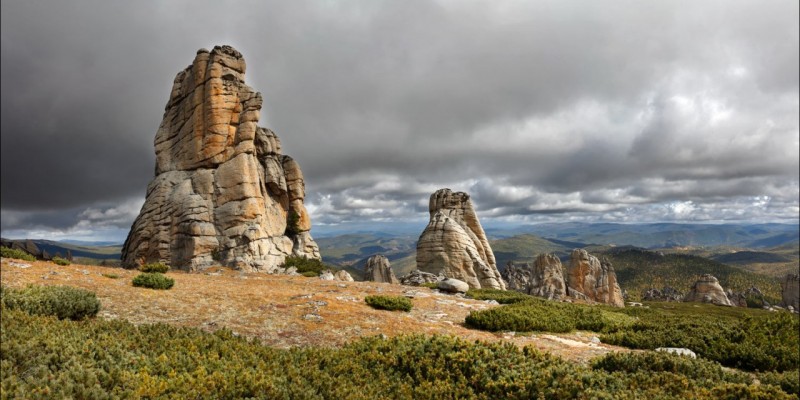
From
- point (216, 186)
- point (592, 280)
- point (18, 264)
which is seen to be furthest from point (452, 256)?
point (592, 280)

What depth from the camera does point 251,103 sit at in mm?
50406

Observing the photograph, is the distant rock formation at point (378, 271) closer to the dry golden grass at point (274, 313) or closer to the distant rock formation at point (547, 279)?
the dry golden grass at point (274, 313)

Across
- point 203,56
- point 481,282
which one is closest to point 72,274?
point 203,56

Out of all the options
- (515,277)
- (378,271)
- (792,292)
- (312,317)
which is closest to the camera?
(312,317)

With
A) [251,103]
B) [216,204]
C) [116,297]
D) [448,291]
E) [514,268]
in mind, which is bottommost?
[514,268]

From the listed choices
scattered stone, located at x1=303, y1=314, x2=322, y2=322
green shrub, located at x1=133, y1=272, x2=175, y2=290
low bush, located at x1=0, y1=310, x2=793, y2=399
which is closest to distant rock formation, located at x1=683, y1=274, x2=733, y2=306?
low bush, located at x1=0, y1=310, x2=793, y2=399

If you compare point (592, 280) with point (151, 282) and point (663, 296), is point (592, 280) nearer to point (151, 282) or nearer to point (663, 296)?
point (663, 296)

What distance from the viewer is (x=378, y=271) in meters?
56.4

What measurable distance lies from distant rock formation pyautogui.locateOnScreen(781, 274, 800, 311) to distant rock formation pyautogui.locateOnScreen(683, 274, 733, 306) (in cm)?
2235

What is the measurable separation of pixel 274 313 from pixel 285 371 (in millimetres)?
7314

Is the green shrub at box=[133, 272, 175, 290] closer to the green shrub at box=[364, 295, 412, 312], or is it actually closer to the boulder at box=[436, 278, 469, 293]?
the green shrub at box=[364, 295, 412, 312]

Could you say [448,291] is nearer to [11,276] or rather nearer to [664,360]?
[664,360]

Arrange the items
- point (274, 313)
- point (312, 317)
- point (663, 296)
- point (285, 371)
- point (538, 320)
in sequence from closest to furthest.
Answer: point (285, 371), point (312, 317), point (274, 313), point (538, 320), point (663, 296)

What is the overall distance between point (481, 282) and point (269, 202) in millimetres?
33273
